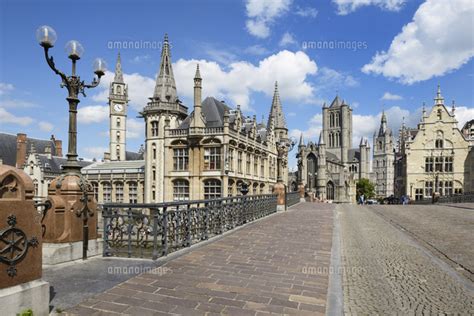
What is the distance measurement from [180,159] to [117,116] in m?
34.1

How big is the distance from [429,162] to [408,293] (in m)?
51.9

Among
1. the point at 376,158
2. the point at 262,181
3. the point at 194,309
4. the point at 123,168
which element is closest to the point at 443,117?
the point at 262,181

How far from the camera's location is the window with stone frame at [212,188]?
108 ft

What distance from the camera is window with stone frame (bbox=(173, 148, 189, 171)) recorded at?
34.4 m

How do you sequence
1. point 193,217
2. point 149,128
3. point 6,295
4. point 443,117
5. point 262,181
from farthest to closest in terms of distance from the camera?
1. point 443,117
2. point 262,181
3. point 149,128
4. point 193,217
5. point 6,295

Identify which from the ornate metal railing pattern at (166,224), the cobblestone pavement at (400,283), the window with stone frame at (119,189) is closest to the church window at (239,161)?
the window with stone frame at (119,189)

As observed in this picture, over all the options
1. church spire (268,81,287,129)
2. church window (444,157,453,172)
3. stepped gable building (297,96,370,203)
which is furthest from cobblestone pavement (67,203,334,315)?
stepped gable building (297,96,370,203)

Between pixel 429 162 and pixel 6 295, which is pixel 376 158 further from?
pixel 6 295

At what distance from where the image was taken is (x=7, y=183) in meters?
3.14

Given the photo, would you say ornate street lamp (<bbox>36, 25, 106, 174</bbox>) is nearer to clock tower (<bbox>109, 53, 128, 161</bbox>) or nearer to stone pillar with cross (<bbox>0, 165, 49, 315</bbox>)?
stone pillar with cross (<bbox>0, 165, 49, 315</bbox>)

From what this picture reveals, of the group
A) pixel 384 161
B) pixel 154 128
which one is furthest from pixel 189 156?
pixel 384 161

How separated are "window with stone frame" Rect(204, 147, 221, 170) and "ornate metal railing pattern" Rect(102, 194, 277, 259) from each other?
66.5ft

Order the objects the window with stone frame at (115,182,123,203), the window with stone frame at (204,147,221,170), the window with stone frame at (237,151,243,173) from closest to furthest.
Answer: the window with stone frame at (204,147,221,170) → the window with stone frame at (237,151,243,173) → the window with stone frame at (115,182,123,203)

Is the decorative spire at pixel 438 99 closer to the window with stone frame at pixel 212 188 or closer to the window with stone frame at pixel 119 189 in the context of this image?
the window with stone frame at pixel 212 188
